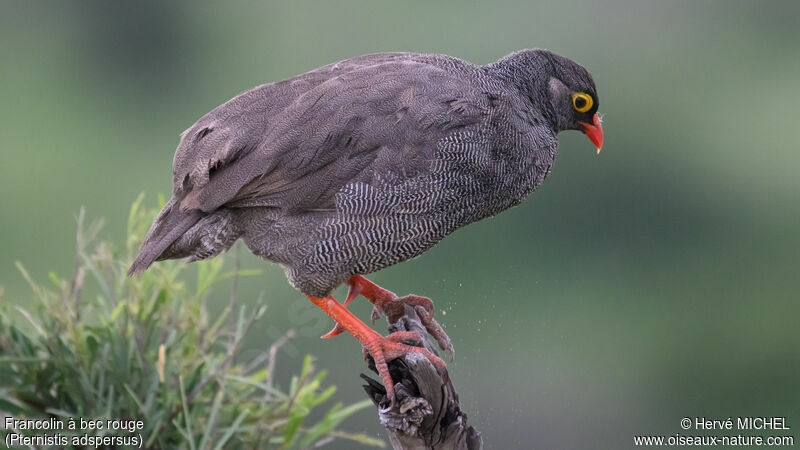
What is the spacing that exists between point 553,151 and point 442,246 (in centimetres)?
372

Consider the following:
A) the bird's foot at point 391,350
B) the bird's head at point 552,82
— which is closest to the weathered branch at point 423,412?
the bird's foot at point 391,350

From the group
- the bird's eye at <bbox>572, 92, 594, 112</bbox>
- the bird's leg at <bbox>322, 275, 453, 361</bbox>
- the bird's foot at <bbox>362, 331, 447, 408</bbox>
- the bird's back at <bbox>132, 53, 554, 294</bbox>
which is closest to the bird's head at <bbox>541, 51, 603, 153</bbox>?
the bird's eye at <bbox>572, 92, 594, 112</bbox>

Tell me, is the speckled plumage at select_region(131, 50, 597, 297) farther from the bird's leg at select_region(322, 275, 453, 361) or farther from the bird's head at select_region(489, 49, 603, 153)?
the bird's leg at select_region(322, 275, 453, 361)

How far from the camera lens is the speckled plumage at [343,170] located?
405cm

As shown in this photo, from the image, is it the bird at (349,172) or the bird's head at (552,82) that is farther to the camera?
the bird's head at (552,82)

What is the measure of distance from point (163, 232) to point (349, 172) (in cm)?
89

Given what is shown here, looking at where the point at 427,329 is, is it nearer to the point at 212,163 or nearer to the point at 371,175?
the point at 371,175

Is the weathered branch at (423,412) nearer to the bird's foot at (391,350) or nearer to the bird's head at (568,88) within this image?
the bird's foot at (391,350)

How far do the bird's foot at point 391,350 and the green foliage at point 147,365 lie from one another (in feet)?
1.64

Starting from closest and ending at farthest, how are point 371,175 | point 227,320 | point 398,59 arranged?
1. point 371,175
2. point 398,59
3. point 227,320

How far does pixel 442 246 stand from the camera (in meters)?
8.13

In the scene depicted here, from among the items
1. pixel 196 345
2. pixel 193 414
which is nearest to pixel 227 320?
pixel 196 345

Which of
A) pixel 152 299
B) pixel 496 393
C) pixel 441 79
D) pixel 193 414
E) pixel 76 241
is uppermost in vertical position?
pixel 441 79

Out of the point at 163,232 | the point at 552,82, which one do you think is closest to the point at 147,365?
the point at 163,232
